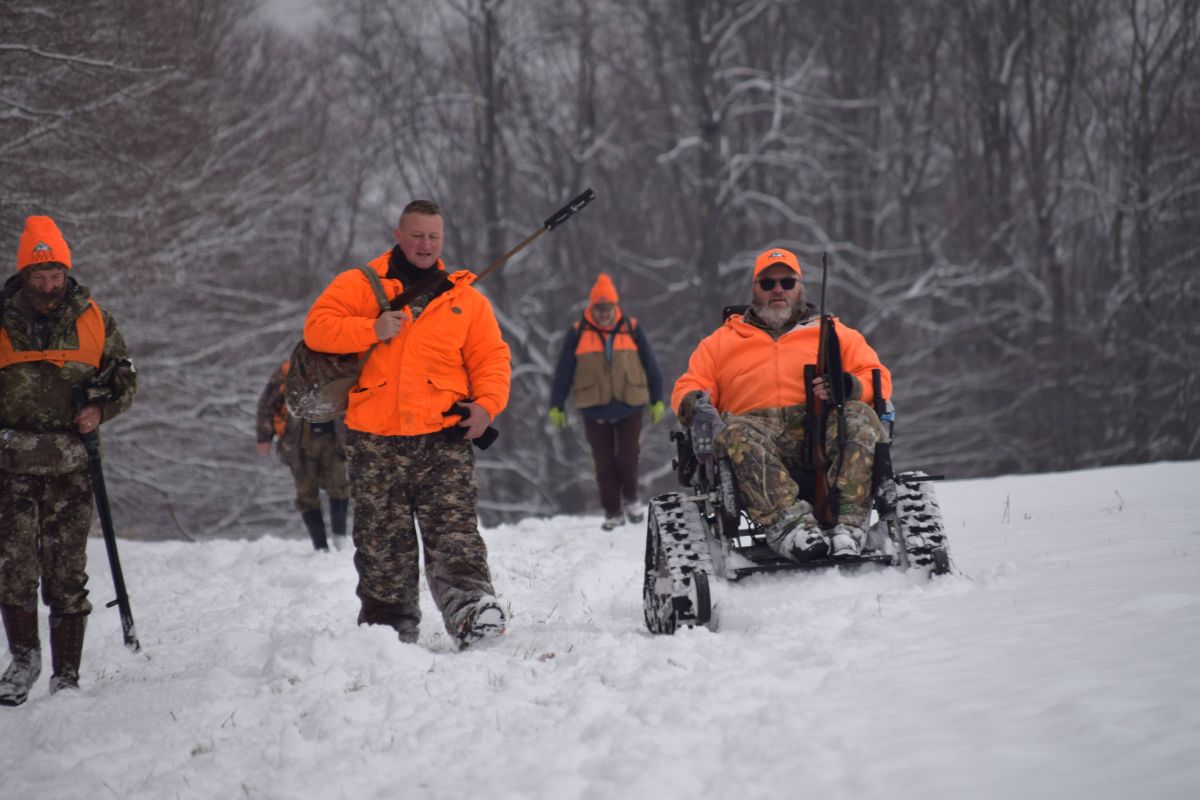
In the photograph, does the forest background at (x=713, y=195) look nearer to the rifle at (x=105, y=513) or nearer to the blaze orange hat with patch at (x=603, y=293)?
the blaze orange hat with patch at (x=603, y=293)

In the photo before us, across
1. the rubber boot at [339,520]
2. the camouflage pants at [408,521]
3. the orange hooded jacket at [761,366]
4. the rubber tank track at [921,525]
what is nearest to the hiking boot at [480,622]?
the camouflage pants at [408,521]

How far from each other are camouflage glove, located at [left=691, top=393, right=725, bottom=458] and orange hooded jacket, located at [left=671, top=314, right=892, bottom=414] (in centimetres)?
27

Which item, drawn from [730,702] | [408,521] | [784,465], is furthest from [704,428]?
[730,702]

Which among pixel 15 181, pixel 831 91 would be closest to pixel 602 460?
pixel 15 181

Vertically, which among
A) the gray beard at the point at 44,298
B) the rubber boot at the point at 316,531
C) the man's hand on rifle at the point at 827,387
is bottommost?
the rubber boot at the point at 316,531

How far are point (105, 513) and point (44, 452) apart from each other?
71 centimetres

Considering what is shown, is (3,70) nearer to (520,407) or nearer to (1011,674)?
(1011,674)

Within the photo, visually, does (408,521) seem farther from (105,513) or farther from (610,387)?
(610,387)

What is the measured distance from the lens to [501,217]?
22.8m

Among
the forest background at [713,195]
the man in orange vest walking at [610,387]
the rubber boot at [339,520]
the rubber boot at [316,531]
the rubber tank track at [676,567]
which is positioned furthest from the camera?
the forest background at [713,195]

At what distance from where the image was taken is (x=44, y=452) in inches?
209

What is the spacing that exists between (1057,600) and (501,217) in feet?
63.8

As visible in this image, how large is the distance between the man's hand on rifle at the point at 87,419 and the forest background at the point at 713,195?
467 inches

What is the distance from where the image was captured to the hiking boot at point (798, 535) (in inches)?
192
